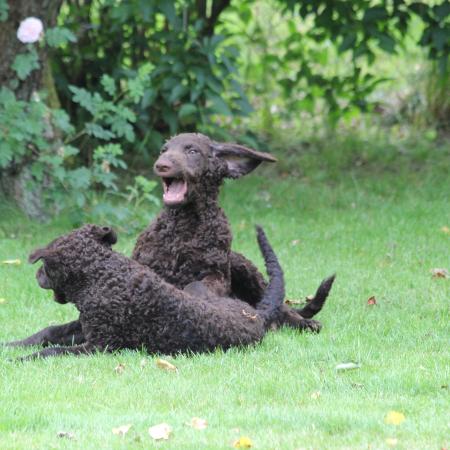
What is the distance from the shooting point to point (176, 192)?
6.70 m

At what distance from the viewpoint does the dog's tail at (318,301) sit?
6957mm

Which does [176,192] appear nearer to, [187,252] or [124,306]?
[187,252]

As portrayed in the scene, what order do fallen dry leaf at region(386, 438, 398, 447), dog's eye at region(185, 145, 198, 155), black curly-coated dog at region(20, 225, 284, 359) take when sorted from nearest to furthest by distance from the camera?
fallen dry leaf at region(386, 438, 398, 447) < black curly-coated dog at region(20, 225, 284, 359) < dog's eye at region(185, 145, 198, 155)

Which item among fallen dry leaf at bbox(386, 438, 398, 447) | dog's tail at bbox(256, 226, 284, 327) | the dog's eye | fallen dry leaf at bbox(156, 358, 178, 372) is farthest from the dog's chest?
fallen dry leaf at bbox(386, 438, 398, 447)

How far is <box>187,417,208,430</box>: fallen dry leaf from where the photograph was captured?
182 inches

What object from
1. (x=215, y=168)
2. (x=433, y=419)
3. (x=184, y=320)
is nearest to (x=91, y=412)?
(x=184, y=320)

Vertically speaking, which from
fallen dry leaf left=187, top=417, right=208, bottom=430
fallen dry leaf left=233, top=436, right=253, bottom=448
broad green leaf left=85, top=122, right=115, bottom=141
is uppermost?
broad green leaf left=85, top=122, right=115, bottom=141

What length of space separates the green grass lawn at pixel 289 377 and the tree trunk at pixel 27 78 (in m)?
0.86

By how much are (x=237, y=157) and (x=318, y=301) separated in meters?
1.09

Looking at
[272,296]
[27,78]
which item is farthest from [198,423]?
[27,78]

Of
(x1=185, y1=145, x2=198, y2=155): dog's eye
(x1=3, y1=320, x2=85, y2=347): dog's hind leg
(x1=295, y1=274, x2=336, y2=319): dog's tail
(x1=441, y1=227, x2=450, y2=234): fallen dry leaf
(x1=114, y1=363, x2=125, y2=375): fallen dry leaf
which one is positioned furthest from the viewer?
(x1=441, y1=227, x2=450, y2=234): fallen dry leaf

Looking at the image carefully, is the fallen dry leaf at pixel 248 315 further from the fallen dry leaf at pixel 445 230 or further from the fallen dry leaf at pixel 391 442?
the fallen dry leaf at pixel 445 230

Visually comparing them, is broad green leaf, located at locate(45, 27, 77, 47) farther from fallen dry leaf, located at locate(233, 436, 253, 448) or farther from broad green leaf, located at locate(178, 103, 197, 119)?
fallen dry leaf, located at locate(233, 436, 253, 448)

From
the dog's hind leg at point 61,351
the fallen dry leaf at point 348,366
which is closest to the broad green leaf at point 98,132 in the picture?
the dog's hind leg at point 61,351
